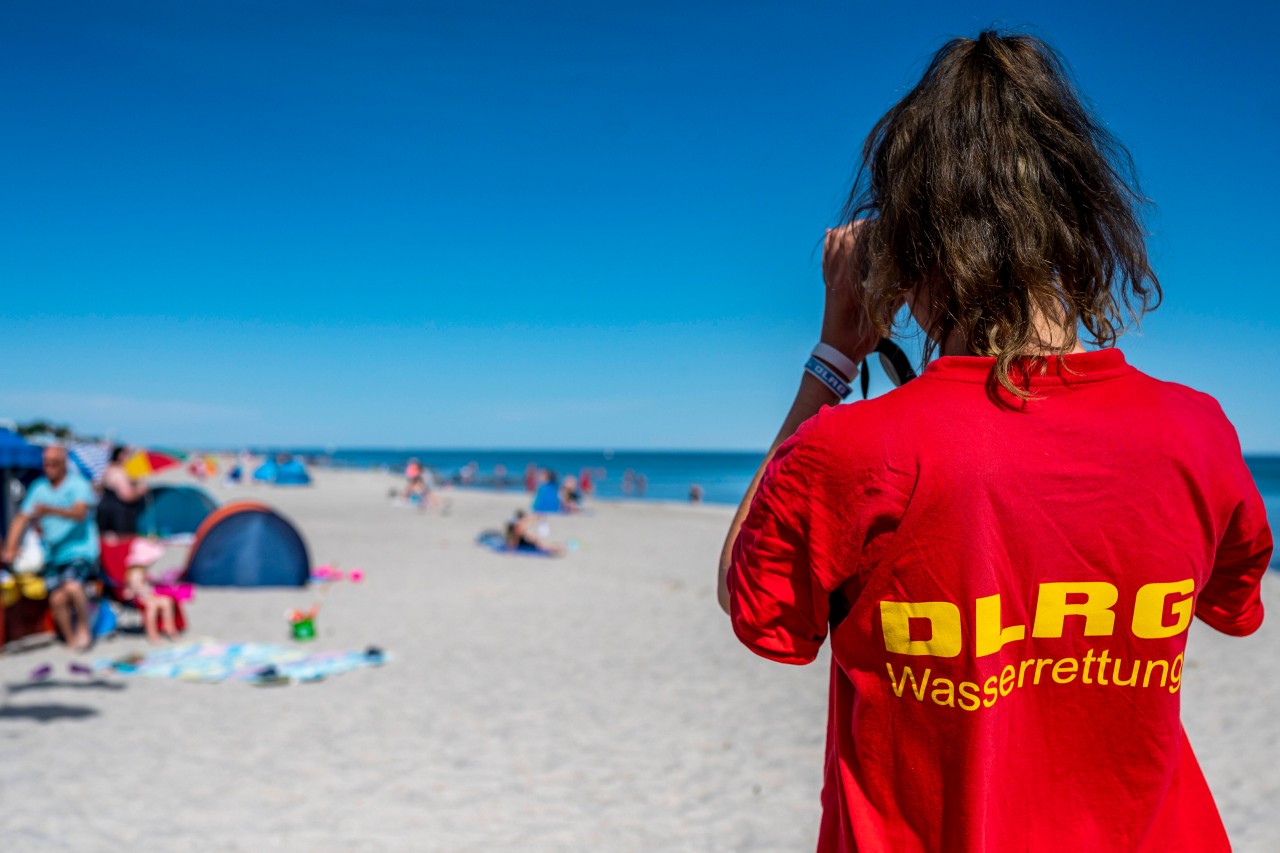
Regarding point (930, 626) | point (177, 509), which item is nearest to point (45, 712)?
point (930, 626)

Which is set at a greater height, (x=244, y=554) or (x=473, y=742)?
(x=244, y=554)

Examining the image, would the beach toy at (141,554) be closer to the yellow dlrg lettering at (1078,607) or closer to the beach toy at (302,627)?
the beach toy at (302,627)

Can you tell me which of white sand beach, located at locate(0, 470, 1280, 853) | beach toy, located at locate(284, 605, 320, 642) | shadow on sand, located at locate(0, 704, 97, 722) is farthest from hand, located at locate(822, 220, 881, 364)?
beach toy, located at locate(284, 605, 320, 642)

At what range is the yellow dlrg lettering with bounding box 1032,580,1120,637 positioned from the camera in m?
1.02

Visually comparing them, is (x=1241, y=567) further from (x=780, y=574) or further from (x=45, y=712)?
(x=45, y=712)

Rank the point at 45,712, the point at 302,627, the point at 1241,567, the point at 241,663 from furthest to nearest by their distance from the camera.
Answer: the point at 302,627 < the point at 241,663 < the point at 45,712 < the point at 1241,567

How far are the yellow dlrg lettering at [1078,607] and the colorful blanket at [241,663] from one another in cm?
684

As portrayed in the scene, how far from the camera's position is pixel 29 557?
7.80 meters

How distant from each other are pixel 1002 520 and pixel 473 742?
5184 mm

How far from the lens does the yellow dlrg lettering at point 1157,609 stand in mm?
1038

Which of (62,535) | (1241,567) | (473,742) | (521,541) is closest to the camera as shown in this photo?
(1241,567)

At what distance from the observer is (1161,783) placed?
42.9 inches

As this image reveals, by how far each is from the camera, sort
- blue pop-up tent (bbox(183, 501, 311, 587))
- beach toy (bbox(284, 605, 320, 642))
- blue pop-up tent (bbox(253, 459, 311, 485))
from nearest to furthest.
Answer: beach toy (bbox(284, 605, 320, 642)), blue pop-up tent (bbox(183, 501, 311, 587)), blue pop-up tent (bbox(253, 459, 311, 485))

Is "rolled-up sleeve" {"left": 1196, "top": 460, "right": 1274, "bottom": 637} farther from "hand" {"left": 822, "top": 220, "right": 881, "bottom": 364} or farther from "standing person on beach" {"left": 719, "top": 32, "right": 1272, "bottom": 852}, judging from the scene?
"hand" {"left": 822, "top": 220, "right": 881, "bottom": 364}
